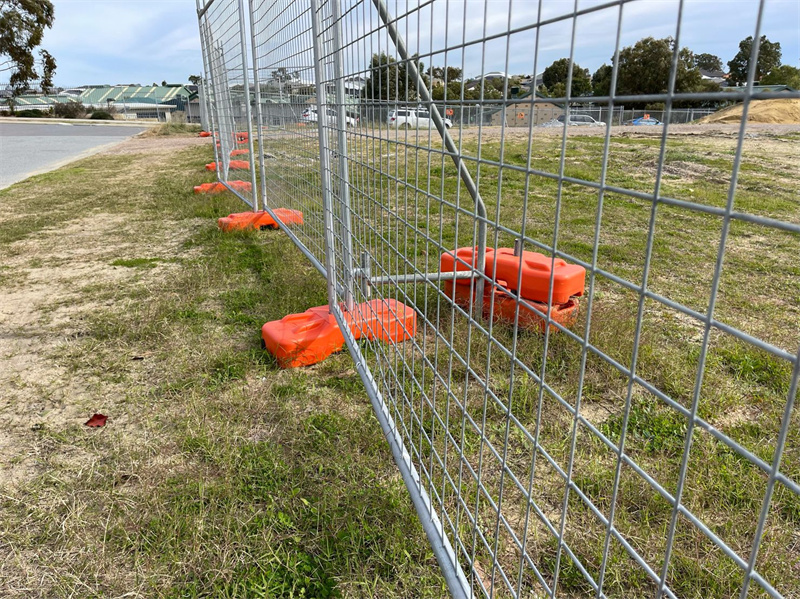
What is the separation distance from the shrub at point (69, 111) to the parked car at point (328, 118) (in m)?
48.2

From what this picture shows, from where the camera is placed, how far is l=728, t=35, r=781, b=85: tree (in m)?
0.55

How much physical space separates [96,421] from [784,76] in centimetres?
255

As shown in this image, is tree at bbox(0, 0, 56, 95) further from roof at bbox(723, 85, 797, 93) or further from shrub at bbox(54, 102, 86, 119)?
roof at bbox(723, 85, 797, 93)

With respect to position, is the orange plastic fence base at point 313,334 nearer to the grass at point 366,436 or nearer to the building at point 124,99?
the grass at point 366,436

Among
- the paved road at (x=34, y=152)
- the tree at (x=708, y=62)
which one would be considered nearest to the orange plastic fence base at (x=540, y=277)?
the tree at (x=708, y=62)

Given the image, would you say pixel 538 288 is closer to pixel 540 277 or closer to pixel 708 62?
pixel 540 277

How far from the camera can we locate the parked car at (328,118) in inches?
92.7

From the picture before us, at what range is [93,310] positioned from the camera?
362 centimetres

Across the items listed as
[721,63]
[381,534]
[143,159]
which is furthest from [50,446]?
[143,159]

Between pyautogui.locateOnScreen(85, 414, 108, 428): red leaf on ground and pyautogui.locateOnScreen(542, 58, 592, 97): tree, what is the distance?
2236 mm

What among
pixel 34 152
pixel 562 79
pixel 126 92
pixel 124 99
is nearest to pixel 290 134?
pixel 562 79

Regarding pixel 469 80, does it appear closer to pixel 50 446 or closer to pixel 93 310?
pixel 50 446

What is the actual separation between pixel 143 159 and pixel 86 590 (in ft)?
44.8

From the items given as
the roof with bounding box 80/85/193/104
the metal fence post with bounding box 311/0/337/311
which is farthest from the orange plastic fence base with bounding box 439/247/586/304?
the roof with bounding box 80/85/193/104
